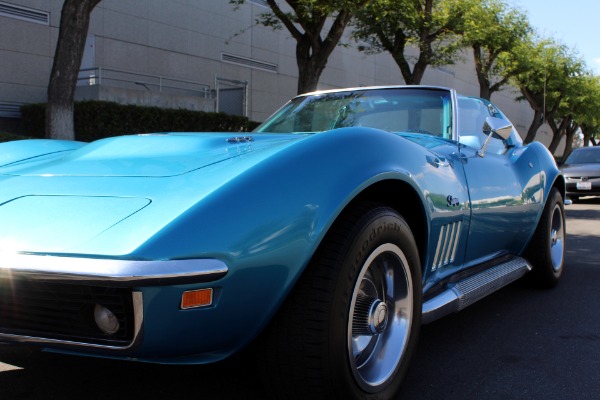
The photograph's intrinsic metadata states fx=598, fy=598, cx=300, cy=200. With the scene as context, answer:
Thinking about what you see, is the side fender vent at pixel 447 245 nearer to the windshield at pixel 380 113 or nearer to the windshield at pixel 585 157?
the windshield at pixel 380 113

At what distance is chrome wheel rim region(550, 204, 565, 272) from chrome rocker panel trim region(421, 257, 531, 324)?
1036 millimetres

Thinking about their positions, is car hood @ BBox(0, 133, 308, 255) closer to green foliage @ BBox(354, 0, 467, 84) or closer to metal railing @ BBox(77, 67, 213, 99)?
metal railing @ BBox(77, 67, 213, 99)

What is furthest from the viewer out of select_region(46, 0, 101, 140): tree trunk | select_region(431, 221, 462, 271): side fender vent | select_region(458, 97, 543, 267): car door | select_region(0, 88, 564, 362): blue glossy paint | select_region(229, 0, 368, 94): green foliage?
select_region(229, 0, 368, 94): green foliage

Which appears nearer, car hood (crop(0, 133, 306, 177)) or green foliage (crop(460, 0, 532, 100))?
car hood (crop(0, 133, 306, 177))

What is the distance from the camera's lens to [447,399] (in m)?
2.40

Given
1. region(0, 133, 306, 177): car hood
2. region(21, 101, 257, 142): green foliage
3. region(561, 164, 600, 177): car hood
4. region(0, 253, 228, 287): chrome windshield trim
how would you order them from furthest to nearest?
region(561, 164, 600, 177): car hood
region(21, 101, 257, 142): green foliage
region(0, 133, 306, 177): car hood
region(0, 253, 228, 287): chrome windshield trim

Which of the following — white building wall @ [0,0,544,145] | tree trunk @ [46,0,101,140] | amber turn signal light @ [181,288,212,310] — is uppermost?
white building wall @ [0,0,544,145]

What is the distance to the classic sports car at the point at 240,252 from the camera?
167 cm

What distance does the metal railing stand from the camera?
15617 millimetres

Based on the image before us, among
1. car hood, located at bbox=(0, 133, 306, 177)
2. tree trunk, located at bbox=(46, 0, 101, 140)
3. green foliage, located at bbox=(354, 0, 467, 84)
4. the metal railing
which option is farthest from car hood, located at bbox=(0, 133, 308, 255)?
green foliage, located at bbox=(354, 0, 467, 84)

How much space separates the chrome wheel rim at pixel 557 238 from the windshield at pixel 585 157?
10717 millimetres

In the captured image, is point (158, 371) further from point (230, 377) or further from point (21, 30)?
point (21, 30)

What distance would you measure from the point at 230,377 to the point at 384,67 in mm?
27284

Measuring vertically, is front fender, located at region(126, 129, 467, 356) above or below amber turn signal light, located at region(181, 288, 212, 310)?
above
